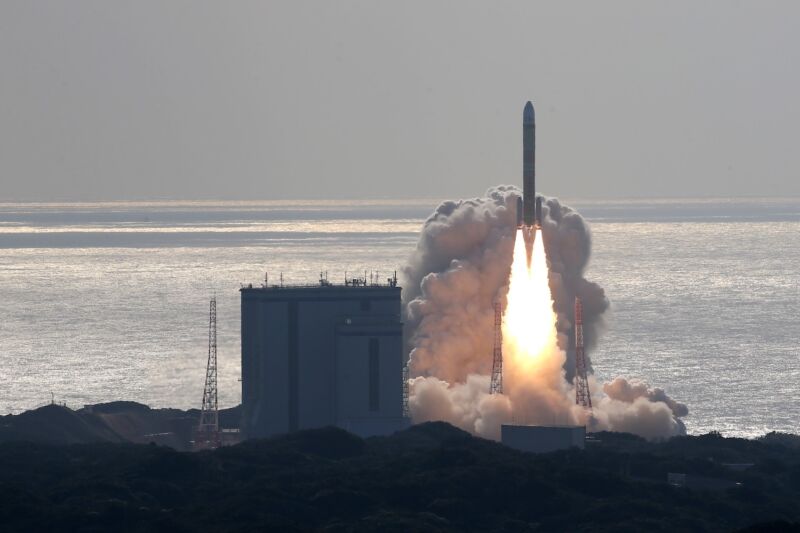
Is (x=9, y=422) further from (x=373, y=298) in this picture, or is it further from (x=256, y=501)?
(x=256, y=501)

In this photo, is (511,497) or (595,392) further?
(595,392)

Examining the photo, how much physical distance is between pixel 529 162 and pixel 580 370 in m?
19.2

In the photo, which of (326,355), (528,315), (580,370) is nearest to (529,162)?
(528,315)

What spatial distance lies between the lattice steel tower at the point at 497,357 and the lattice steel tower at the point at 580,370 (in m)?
5.57

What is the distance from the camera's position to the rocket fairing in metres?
163

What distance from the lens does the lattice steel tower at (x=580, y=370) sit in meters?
175

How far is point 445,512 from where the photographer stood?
148 meters

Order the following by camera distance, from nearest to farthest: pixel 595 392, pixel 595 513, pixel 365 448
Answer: pixel 595 513
pixel 365 448
pixel 595 392

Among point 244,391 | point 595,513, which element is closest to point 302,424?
point 244,391

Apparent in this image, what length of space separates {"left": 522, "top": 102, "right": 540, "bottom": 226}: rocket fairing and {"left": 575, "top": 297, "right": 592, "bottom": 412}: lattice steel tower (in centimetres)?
1351

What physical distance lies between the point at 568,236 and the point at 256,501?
53661 millimetres

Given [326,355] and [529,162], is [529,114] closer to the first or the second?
[529,162]

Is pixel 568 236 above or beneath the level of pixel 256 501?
above

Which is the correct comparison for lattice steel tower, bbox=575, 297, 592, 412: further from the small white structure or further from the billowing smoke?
the small white structure
